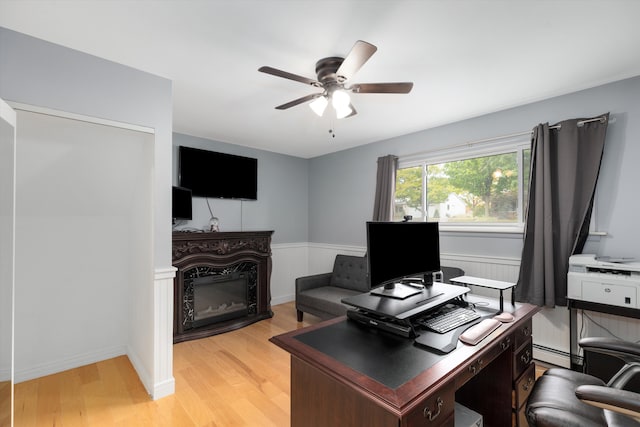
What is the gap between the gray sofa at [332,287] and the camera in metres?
3.52

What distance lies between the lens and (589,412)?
1283mm

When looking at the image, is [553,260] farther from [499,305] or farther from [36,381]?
[36,381]

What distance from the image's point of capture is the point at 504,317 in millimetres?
1577

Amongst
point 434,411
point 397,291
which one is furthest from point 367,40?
point 434,411

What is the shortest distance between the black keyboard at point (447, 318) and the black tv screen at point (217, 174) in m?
3.27

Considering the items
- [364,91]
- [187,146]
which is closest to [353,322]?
[364,91]

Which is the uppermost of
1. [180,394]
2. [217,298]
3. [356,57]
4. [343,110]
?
[356,57]

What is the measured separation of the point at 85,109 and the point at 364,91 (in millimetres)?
1912

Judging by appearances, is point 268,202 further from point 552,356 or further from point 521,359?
point 552,356

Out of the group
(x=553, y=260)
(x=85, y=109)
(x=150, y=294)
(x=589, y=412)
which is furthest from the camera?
(x=553, y=260)

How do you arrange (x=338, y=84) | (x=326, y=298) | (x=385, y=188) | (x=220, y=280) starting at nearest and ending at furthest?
1. (x=338, y=84)
2. (x=326, y=298)
3. (x=220, y=280)
4. (x=385, y=188)

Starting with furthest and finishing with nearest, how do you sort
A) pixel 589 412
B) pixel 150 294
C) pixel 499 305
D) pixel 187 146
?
pixel 187 146, pixel 150 294, pixel 499 305, pixel 589 412

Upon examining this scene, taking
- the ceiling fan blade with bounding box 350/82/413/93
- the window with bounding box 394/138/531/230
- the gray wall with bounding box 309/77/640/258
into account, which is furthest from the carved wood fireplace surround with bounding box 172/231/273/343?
the ceiling fan blade with bounding box 350/82/413/93

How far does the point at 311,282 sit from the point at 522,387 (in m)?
2.70
